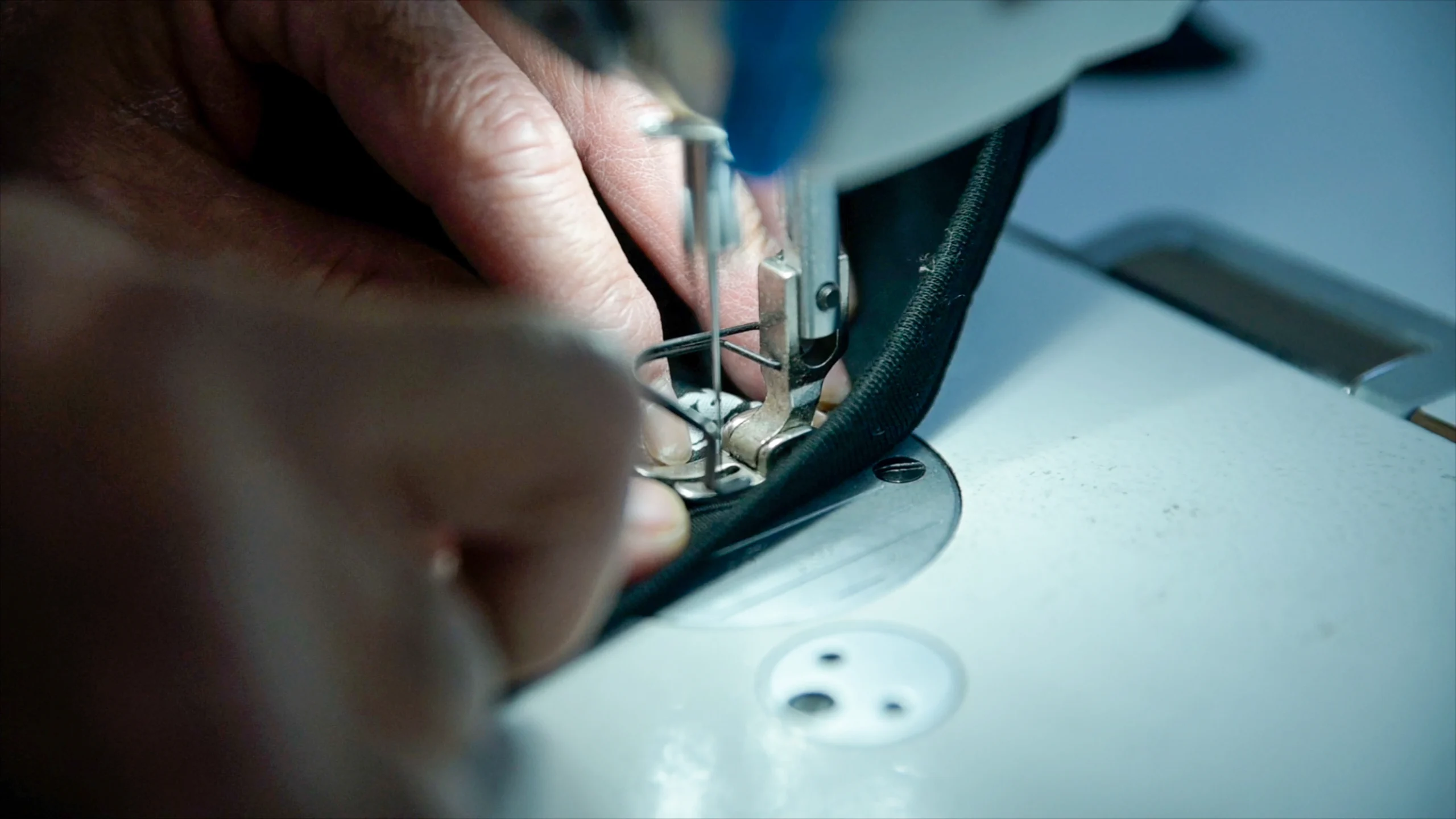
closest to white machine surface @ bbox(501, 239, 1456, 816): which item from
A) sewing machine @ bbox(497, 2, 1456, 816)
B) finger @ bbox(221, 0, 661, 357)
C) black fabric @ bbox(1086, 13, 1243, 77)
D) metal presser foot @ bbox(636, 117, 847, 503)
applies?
sewing machine @ bbox(497, 2, 1456, 816)

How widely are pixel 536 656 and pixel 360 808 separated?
8 centimetres

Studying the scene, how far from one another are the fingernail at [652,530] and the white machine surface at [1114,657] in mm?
30

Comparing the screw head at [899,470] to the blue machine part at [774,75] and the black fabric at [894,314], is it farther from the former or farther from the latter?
the blue machine part at [774,75]

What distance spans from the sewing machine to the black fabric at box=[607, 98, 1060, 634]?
0.05 feet

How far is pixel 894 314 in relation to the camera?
78 cm

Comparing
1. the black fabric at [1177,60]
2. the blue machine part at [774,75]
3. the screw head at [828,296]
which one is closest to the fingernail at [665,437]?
the screw head at [828,296]

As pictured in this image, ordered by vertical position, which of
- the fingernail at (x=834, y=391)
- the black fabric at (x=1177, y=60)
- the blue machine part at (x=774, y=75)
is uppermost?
the blue machine part at (x=774, y=75)

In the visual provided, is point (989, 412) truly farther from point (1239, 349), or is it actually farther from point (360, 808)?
point (360, 808)

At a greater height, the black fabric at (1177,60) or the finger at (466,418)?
the finger at (466,418)

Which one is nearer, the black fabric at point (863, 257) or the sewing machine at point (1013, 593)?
the sewing machine at point (1013, 593)

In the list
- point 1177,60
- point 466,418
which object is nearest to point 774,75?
point 466,418

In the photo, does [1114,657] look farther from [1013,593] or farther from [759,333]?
[759,333]

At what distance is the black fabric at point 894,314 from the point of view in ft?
2.04

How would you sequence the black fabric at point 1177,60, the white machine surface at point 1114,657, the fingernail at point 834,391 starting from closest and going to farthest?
1. the white machine surface at point 1114,657
2. the fingernail at point 834,391
3. the black fabric at point 1177,60
